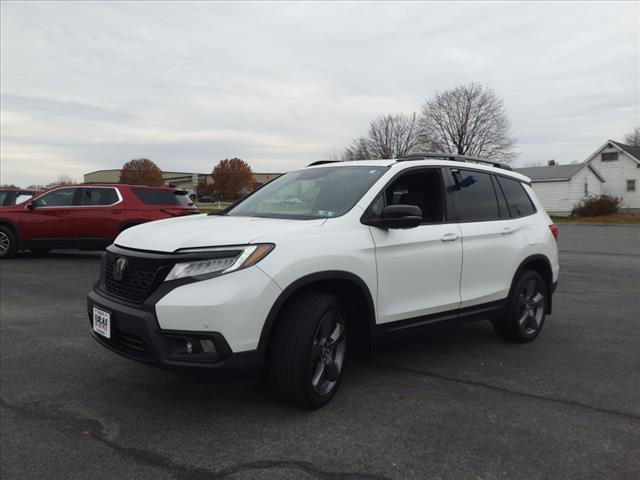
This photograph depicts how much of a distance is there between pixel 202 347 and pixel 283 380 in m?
0.56

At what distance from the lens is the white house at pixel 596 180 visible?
43844 mm

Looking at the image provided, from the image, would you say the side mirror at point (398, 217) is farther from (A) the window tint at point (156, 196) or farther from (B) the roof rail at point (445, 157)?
(A) the window tint at point (156, 196)

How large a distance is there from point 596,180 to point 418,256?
49271 millimetres

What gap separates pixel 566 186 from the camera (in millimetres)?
43906

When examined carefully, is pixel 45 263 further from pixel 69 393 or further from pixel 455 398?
pixel 455 398

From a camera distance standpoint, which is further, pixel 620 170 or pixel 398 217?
pixel 620 170

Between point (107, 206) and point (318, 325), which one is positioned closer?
point (318, 325)

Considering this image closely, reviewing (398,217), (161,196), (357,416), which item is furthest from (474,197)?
(161,196)

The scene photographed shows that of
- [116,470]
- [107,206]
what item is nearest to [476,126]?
[107,206]

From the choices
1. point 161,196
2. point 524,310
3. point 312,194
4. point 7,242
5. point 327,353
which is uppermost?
point 161,196

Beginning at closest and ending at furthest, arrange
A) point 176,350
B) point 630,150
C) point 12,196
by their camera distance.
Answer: point 176,350
point 12,196
point 630,150

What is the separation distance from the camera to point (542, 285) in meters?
5.41

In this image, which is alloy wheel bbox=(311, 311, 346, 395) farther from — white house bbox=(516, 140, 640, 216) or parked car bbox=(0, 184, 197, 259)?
white house bbox=(516, 140, 640, 216)

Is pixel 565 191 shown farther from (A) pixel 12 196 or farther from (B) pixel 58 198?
(A) pixel 12 196
